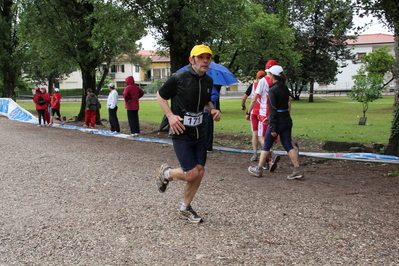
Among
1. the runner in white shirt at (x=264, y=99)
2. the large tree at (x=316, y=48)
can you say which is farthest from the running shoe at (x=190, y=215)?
the large tree at (x=316, y=48)

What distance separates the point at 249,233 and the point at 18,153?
7.85 meters

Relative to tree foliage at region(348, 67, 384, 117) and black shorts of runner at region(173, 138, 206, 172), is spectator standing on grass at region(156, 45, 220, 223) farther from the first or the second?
tree foliage at region(348, 67, 384, 117)

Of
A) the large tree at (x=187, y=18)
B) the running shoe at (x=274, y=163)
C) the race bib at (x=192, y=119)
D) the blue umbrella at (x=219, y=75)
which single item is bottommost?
the running shoe at (x=274, y=163)

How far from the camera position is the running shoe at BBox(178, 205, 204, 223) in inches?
189

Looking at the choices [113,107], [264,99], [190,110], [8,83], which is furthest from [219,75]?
[8,83]

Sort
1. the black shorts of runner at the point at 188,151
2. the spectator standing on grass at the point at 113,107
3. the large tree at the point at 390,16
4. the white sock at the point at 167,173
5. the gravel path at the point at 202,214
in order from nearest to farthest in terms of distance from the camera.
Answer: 1. the gravel path at the point at 202,214
2. the black shorts of runner at the point at 188,151
3. the white sock at the point at 167,173
4. the large tree at the point at 390,16
5. the spectator standing on grass at the point at 113,107

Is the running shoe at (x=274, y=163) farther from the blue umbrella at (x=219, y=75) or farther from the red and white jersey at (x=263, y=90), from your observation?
the blue umbrella at (x=219, y=75)

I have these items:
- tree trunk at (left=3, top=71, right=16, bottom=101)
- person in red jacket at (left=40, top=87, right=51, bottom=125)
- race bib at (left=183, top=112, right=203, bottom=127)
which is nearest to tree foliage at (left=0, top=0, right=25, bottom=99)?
tree trunk at (left=3, top=71, right=16, bottom=101)

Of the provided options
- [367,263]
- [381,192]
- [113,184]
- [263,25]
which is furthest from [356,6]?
[263,25]

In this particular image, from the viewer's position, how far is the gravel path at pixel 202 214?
3846mm

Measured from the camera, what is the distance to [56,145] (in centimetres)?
Result: 1216

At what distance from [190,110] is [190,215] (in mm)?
1199

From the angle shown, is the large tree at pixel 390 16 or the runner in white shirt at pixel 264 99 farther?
the large tree at pixel 390 16

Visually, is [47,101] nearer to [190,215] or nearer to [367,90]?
[367,90]
